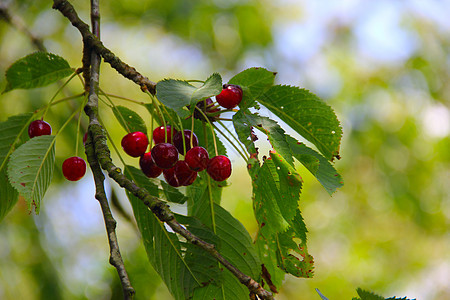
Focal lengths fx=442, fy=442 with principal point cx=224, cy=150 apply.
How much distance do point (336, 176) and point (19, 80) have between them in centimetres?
95

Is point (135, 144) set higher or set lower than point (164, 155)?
higher

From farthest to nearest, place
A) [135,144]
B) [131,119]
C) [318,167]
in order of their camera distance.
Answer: [131,119] < [135,144] < [318,167]

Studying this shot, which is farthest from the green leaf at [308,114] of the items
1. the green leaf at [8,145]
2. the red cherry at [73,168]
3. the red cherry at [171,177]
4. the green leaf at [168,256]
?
the green leaf at [8,145]

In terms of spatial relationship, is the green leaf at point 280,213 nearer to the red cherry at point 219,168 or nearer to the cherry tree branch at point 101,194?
the red cherry at point 219,168

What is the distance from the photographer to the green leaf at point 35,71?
4.25 feet

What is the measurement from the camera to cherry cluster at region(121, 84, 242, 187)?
1.05 meters

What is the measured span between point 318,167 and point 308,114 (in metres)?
0.21

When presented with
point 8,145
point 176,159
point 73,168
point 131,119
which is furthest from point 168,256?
point 8,145

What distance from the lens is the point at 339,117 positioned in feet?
15.6

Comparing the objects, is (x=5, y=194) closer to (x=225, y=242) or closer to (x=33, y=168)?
(x=33, y=168)

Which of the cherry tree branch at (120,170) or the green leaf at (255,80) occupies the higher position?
the green leaf at (255,80)

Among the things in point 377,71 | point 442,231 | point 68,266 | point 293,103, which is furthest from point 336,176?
point 442,231

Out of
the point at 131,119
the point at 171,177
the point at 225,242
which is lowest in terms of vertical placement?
the point at 225,242

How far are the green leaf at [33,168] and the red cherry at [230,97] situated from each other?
0.45 meters
